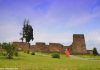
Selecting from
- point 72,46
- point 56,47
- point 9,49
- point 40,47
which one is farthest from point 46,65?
point 72,46

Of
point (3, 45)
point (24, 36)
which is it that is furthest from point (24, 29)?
point (3, 45)

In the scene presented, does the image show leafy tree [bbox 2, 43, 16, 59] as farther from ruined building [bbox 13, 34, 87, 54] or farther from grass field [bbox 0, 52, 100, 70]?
ruined building [bbox 13, 34, 87, 54]

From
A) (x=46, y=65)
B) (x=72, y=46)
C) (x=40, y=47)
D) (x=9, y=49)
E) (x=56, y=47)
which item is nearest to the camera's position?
(x=46, y=65)

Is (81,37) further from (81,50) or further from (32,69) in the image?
(32,69)

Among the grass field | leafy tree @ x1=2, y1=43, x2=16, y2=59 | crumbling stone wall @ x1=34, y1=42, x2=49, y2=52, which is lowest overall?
the grass field

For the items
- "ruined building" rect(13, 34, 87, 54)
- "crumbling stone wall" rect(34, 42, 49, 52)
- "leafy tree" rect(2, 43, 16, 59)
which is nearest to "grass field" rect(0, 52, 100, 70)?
"leafy tree" rect(2, 43, 16, 59)

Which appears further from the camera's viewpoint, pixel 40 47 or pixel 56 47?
pixel 56 47

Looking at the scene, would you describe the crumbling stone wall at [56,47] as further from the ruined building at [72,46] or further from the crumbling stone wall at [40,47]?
the crumbling stone wall at [40,47]

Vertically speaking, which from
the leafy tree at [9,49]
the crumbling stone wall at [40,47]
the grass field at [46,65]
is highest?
the crumbling stone wall at [40,47]

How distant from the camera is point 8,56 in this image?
33.4 meters

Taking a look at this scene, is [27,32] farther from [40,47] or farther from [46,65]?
[46,65]

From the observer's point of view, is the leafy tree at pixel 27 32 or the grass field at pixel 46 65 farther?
the leafy tree at pixel 27 32

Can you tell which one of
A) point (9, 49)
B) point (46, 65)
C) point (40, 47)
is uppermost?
point (40, 47)

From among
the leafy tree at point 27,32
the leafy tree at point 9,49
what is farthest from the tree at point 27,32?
the leafy tree at point 9,49
